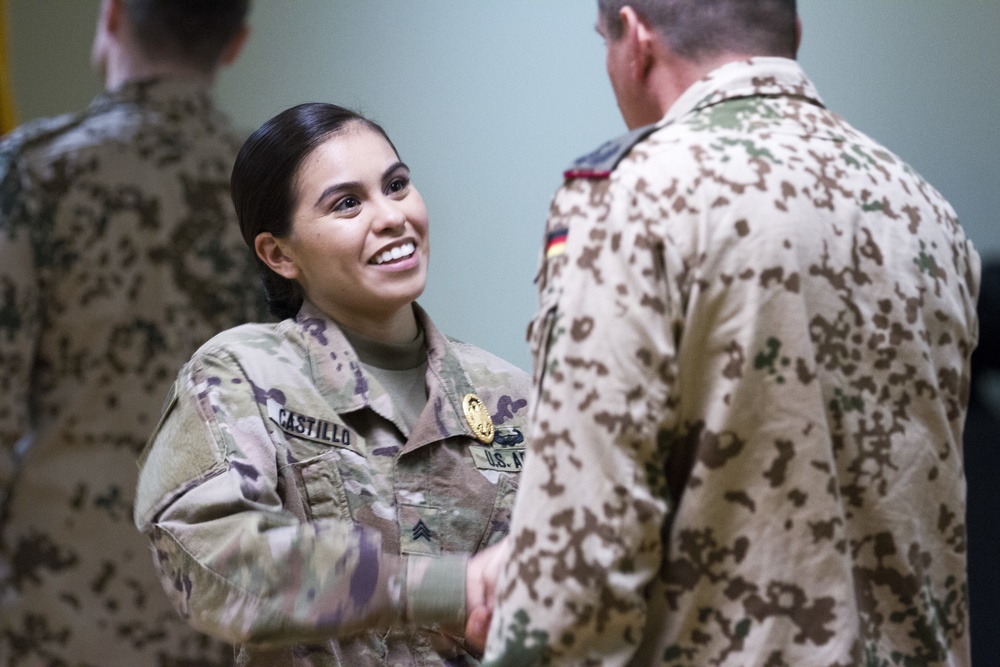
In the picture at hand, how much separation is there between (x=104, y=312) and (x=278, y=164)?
735 millimetres

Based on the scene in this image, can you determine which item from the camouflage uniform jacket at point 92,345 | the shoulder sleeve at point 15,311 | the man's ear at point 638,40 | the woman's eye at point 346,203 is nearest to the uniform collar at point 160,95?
the camouflage uniform jacket at point 92,345

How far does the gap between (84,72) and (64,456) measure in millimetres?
366

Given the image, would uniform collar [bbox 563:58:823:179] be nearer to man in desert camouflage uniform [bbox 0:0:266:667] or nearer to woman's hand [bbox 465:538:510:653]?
man in desert camouflage uniform [bbox 0:0:266:667]

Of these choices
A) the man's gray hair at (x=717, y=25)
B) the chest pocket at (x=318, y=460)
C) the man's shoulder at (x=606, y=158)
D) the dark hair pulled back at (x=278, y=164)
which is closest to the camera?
the man's shoulder at (x=606, y=158)

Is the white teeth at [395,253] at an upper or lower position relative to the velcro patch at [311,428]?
upper

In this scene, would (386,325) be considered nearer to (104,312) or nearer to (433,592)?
(433,592)

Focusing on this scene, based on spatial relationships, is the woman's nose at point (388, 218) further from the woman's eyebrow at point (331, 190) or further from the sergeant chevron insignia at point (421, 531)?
the sergeant chevron insignia at point (421, 531)

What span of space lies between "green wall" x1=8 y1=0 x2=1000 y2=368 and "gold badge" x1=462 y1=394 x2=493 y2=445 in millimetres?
379

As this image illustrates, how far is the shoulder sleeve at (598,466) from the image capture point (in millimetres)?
1145

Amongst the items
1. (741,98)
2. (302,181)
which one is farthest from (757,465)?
(302,181)

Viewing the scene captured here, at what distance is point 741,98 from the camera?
130 centimetres

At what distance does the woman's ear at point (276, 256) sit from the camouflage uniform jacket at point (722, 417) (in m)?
0.67

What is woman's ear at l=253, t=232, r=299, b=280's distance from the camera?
71.4 inches

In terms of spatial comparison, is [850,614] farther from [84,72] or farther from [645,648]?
[84,72]
